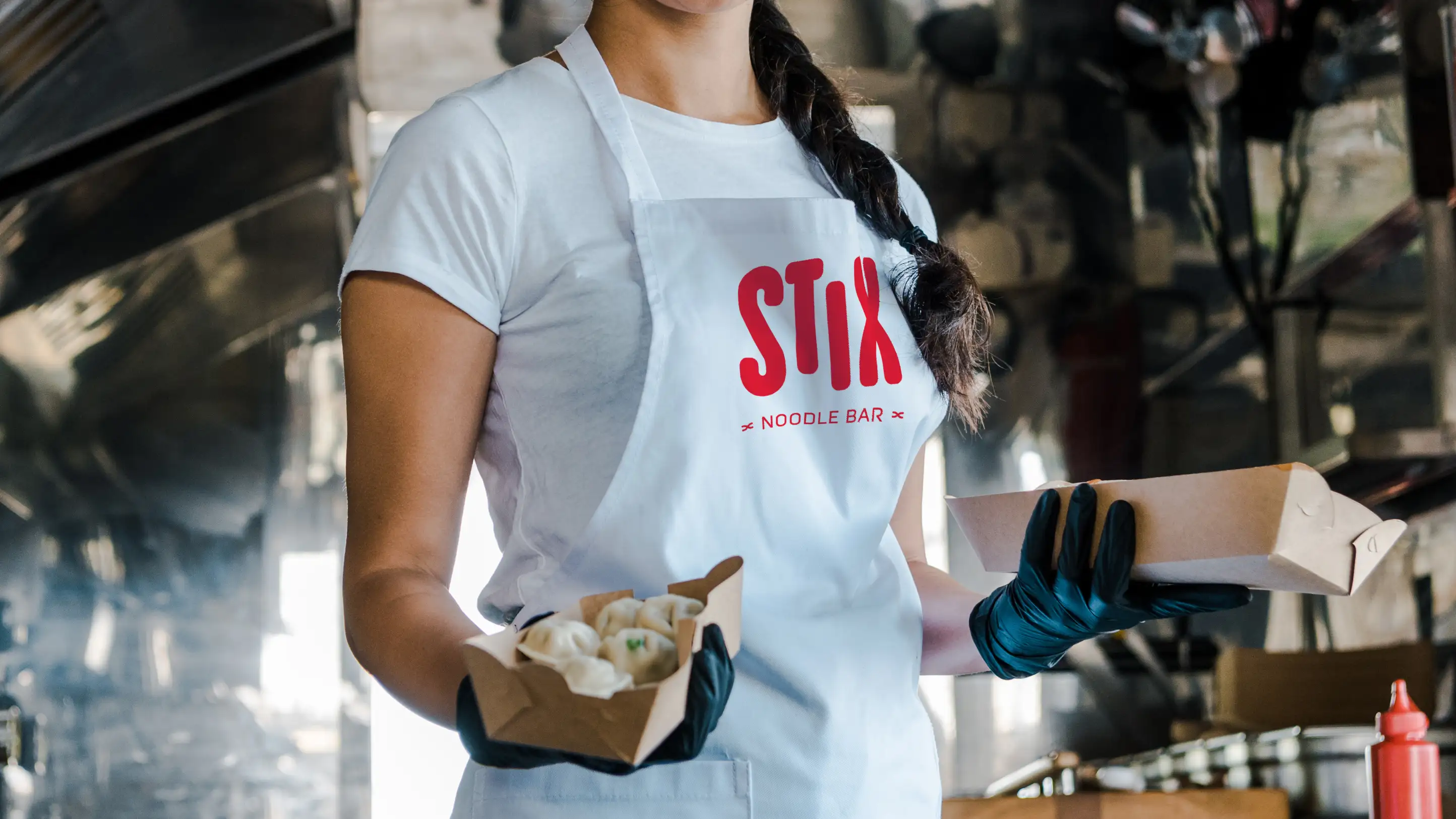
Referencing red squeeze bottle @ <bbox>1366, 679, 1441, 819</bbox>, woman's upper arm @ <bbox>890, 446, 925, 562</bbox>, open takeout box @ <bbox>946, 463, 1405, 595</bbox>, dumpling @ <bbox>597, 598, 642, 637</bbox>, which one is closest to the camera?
dumpling @ <bbox>597, 598, 642, 637</bbox>

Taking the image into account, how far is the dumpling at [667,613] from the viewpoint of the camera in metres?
0.64

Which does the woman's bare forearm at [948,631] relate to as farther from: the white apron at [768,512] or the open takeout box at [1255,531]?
the open takeout box at [1255,531]

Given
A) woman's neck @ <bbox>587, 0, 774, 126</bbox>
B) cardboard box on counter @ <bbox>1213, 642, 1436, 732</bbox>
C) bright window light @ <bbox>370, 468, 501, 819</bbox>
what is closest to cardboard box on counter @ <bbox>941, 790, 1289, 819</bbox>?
cardboard box on counter @ <bbox>1213, 642, 1436, 732</bbox>

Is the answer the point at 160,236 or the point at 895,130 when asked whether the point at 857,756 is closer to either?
the point at 895,130

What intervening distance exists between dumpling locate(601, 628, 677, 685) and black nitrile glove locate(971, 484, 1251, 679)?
353 mm

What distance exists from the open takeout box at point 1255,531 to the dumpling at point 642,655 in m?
0.35

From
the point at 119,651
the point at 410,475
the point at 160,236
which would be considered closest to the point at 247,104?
the point at 160,236

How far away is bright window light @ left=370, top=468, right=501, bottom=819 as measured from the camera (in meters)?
2.24

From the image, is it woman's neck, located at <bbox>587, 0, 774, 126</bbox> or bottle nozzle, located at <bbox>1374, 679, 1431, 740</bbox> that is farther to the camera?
bottle nozzle, located at <bbox>1374, 679, 1431, 740</bbox>

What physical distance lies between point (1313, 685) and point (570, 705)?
6.94 ft

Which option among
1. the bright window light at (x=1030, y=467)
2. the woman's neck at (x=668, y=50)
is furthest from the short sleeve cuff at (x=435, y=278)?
the bright window light at (x=1030, y=467)

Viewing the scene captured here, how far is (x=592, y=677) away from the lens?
569 mm

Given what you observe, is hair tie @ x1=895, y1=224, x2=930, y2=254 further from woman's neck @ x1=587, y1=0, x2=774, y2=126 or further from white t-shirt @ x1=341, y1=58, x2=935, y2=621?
white t-shirt @ x1=341, y1=58, x2=935, y2=621

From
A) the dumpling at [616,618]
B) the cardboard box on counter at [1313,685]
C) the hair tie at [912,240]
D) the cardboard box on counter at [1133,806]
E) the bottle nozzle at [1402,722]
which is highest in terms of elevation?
the hair tie at [912,240]
